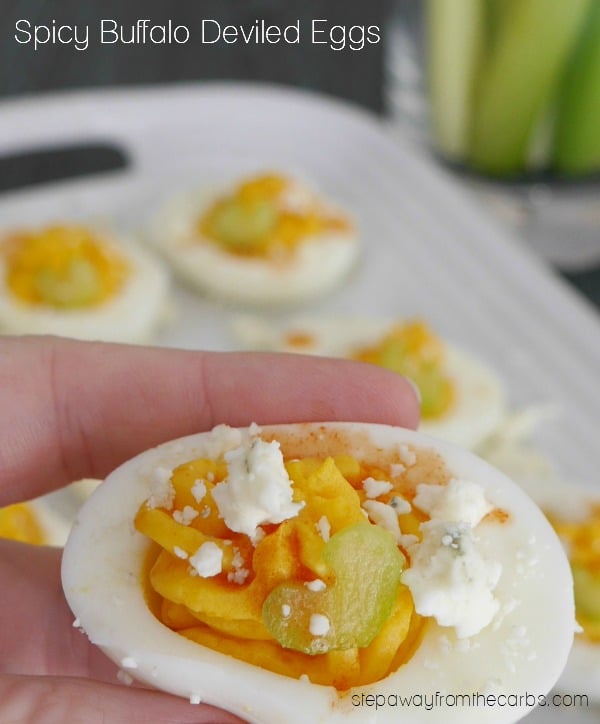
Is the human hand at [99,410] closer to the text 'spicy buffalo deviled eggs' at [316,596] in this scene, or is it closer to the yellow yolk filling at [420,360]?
the text 'spicy buffalo deviled eggs' at [316,596]

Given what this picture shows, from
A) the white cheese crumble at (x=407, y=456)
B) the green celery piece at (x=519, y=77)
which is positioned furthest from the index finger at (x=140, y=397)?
the green celery piece at (x=519, y=77)

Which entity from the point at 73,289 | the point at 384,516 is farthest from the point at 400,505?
the point at 73,289

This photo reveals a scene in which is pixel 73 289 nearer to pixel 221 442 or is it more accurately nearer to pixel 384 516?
pixel 221 442

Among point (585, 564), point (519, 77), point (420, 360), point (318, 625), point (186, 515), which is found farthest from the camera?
point (519, 77)

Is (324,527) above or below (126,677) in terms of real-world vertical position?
above

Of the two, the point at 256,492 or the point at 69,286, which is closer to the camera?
the point at 256,492

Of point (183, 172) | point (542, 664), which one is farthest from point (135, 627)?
point (183, 172)

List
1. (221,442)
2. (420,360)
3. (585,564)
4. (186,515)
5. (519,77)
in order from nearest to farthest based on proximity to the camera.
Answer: (186,515)
(221,442)
(585,564)
(420,360)
(519,77)

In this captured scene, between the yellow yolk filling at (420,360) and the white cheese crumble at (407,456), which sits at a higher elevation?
the white cheese crumble at (407,456)
